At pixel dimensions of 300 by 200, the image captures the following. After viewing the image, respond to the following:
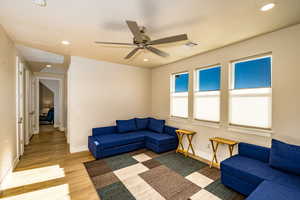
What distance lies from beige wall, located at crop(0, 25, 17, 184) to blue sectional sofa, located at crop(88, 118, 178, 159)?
5.14 feet

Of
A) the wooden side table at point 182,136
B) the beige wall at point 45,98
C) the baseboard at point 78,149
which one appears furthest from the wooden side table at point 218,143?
the beige wall at point 45,98

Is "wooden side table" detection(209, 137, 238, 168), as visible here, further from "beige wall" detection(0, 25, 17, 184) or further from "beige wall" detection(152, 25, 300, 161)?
"beige wall" detection(0, 25, 17, 184)

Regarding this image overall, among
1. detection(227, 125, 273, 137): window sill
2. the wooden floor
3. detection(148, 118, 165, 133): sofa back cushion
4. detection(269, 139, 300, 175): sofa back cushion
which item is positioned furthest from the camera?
detection(148, 118, 165, 133): sofa back cushion

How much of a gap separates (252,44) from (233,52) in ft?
1.16

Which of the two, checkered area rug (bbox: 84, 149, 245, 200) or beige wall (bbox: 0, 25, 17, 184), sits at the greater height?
beige wall (bbox: 0, 25, 17, 184)

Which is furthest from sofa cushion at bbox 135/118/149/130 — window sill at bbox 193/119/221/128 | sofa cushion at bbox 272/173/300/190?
sofa cushion at bbox 272/173/300/190

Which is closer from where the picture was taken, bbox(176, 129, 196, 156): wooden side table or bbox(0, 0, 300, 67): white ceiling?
bbox(0, 0, 300, 67): white ceiling

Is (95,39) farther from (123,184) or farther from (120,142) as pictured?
(123,184)

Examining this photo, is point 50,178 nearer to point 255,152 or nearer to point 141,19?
point 141,19

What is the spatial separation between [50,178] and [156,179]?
1988mm

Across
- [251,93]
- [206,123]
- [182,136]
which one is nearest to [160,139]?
[182,136]

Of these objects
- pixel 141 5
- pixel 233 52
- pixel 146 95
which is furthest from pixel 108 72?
pixel 233 52

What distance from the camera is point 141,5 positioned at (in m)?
1.73

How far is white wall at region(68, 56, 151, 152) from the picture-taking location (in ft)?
12.8
